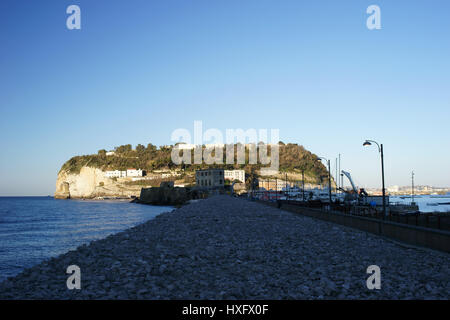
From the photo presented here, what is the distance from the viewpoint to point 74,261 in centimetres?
1392

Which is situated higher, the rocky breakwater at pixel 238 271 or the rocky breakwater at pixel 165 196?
the rocky breakwater at pixel 238 271

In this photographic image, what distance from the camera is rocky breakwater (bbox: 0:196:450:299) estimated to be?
9711 millimetres

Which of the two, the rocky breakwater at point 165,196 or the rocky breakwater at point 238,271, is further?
the rocky breakwater at point 165,196

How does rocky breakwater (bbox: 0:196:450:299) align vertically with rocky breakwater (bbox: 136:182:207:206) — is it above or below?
above

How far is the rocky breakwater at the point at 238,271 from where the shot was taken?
971 cm

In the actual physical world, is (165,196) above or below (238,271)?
below

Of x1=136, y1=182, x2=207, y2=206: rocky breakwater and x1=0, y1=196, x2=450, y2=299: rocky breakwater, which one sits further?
x1=136, y1=182, x2=207, y2=206: rocky breakwater

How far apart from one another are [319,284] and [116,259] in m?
7.53

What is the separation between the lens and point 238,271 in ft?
39.7

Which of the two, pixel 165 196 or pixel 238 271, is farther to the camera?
pixel 165 196
